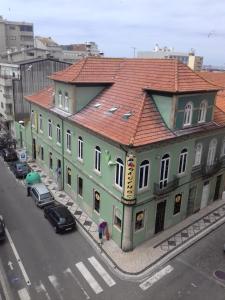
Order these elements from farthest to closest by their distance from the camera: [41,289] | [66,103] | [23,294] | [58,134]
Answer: [58,134] < [66,103] < [41,289] < [23,294]

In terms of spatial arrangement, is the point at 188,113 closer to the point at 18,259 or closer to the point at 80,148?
the point at 80,148

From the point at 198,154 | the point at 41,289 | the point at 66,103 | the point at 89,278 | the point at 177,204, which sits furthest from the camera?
the point at 66,103

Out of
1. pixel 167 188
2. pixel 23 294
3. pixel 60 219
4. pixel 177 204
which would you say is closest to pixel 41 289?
pixel 23 294

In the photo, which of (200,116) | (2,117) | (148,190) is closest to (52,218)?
(148,190)

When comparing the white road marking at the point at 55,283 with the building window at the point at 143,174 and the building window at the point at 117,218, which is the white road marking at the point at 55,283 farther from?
the building window at the point at 143,174

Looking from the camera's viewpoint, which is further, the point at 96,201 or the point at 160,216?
the point at 96,201

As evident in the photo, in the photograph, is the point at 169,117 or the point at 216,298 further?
the point at 169,117

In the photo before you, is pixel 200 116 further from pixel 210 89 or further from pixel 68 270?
pixel 68 270
